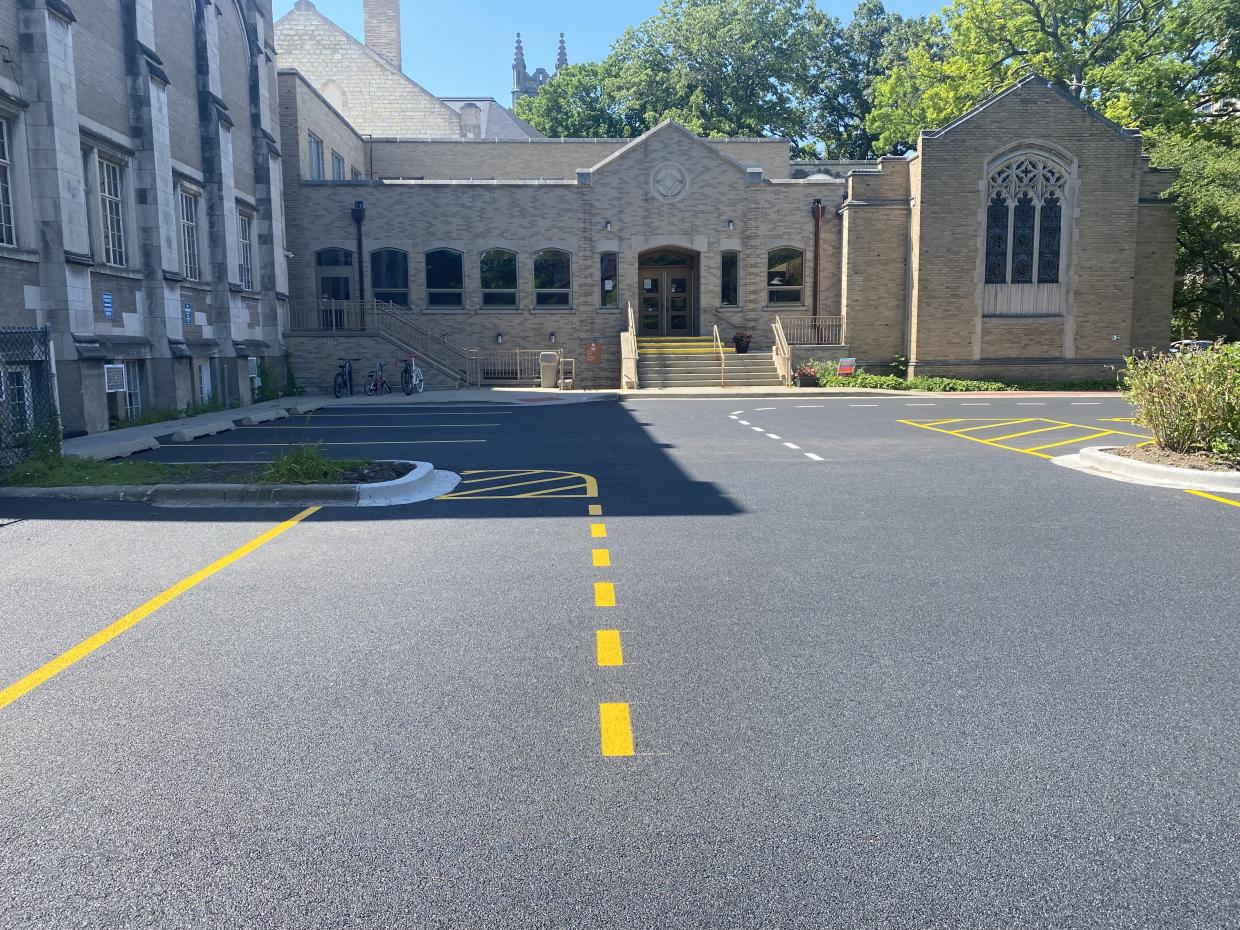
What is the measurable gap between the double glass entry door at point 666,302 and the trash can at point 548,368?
4724 millimetres

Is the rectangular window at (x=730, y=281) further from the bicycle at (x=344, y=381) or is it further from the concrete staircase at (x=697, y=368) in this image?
the bicycle at (x=344, y=381)

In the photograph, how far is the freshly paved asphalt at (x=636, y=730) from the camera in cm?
298

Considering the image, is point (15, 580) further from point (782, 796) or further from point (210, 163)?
point (210, 163)

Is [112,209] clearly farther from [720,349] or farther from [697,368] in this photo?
[720,349]

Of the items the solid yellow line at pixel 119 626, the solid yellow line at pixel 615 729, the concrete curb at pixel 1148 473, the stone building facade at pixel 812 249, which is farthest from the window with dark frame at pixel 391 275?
the solid yellow line at pixel 615 729

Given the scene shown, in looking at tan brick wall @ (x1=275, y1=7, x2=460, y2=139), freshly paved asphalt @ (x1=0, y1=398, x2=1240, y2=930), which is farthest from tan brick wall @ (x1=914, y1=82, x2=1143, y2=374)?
tan brick wall @ (x1=275, y1=7, x2=460, y2=139)

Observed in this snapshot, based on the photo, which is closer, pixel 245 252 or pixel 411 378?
pixel 245 252

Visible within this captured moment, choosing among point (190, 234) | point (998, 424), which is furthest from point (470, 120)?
point (998, 424)

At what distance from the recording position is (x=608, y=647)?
525 centimetres

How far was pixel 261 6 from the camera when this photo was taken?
26.9 m

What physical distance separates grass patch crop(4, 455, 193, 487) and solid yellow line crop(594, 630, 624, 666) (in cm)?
709

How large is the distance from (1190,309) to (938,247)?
13.5 metres

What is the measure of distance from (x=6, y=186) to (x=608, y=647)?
15397mm

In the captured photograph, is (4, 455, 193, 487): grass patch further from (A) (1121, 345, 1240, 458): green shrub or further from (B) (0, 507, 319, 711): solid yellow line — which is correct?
(A) (1121, 345, 1240, 458): green shrub
